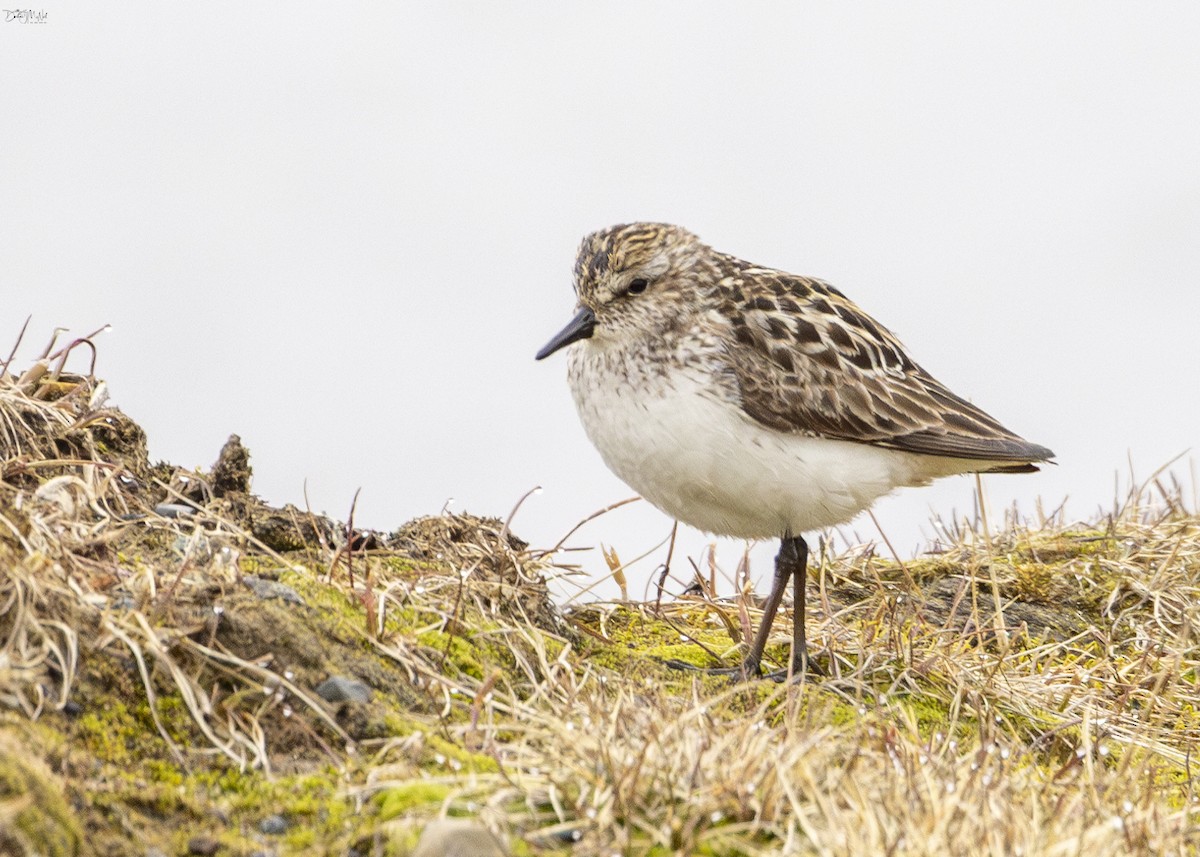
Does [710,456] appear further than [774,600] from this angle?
No

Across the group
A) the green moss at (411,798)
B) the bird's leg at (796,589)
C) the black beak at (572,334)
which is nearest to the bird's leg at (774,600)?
the bird's leg at (796,589)

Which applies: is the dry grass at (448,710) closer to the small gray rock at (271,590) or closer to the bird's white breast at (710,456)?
the small gray rock at (271,590)

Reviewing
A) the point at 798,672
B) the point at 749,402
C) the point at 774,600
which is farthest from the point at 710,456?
the point at 798,672

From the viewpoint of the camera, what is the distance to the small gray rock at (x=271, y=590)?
17.9 ft

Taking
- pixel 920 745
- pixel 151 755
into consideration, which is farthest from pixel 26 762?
pixel 920 745

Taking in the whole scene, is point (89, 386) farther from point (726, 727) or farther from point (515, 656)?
point (726, 727)

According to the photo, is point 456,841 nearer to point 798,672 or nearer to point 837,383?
point 798,672

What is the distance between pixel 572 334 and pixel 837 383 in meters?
1.39

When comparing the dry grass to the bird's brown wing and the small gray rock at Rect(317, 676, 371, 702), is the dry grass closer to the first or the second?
the small gray rock at Rect(317, 676, 371, 702)

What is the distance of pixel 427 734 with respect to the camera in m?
4.95

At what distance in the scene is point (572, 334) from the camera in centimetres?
757

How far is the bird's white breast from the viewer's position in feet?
23.0

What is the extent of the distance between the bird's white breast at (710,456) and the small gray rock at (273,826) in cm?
306

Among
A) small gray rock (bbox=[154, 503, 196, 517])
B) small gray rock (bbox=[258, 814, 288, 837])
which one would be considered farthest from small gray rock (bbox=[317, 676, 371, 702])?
small gray rock (bbox=[154, 503, 196, 517])
